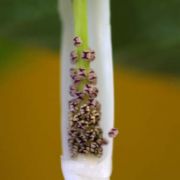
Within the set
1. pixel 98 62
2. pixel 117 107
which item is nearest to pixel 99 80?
pixel 98 62

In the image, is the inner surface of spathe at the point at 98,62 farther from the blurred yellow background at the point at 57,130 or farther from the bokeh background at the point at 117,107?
the blurred yellow background at the point at 57,130

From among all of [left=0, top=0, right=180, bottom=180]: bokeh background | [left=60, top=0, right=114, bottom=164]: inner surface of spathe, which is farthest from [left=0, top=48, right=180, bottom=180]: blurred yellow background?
[left=60, top=0, right=114, bottom=164]: inner surface of spathe

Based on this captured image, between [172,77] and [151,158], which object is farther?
[151,158]

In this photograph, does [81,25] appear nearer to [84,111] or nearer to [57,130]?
[84,111]

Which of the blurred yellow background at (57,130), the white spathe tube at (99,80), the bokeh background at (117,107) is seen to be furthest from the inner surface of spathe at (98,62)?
the blurred yellow background at (57,130)

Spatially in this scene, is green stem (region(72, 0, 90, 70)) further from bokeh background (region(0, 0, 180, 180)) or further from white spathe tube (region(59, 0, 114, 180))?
bokeh background (region(0, 0, 180, 180))

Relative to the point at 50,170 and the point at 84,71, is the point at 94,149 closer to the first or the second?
the point at 84,71

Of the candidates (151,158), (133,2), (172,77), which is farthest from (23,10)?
(151,158)

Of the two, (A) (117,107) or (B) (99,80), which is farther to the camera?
(A) (117,107)
